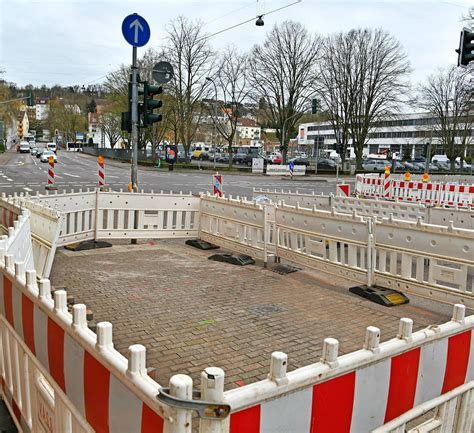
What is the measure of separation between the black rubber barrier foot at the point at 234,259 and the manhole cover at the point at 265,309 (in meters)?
2.34

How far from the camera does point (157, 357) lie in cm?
458

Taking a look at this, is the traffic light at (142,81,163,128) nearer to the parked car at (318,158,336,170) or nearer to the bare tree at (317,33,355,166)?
the bare tree at (317,33,355,166)

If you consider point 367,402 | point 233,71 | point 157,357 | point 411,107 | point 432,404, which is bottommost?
point 157,357

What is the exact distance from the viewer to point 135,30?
37.5ft

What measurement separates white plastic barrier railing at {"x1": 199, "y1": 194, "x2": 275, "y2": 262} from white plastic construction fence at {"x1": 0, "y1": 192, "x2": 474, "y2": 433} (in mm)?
5498

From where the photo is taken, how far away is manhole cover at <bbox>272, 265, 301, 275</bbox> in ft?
26.4

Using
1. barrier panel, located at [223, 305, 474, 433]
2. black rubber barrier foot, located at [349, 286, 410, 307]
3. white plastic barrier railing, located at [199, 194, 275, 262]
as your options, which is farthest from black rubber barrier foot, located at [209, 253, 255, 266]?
barrier panel, located at [223, 305, 474, 433]

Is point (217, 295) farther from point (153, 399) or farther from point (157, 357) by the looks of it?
point (153, 399)

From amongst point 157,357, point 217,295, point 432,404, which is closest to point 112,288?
point 217,295

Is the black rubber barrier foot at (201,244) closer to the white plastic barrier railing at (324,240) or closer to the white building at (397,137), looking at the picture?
the white plastic barrier railing at (324,240)

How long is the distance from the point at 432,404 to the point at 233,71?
170 feet

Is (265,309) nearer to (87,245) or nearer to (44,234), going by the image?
(44,234)

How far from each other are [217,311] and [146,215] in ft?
15.0

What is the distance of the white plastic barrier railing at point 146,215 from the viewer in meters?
9.72
